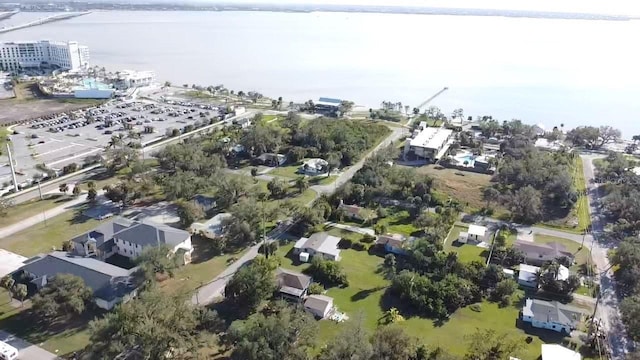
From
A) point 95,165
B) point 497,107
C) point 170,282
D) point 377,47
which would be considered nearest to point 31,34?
point 377,47

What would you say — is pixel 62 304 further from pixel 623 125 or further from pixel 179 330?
pixel 623 125

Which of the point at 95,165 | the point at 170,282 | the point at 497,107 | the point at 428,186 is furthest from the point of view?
the point at 497,107

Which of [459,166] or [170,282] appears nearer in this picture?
[170,282]

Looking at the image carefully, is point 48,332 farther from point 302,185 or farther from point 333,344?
point 302,185

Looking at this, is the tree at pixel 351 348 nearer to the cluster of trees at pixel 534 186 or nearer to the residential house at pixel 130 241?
the residential house at pixel 130 241

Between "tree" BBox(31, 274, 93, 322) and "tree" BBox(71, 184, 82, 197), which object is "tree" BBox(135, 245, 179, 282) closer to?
"tree" BBox(31, 274, 93, 322)

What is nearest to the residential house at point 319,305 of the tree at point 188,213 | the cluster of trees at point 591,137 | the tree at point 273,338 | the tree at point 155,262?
the tree at point 273,338

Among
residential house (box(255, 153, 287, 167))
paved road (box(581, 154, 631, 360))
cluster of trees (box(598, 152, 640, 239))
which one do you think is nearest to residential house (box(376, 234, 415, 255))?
paved road (box(581, 154, 631, 360))
